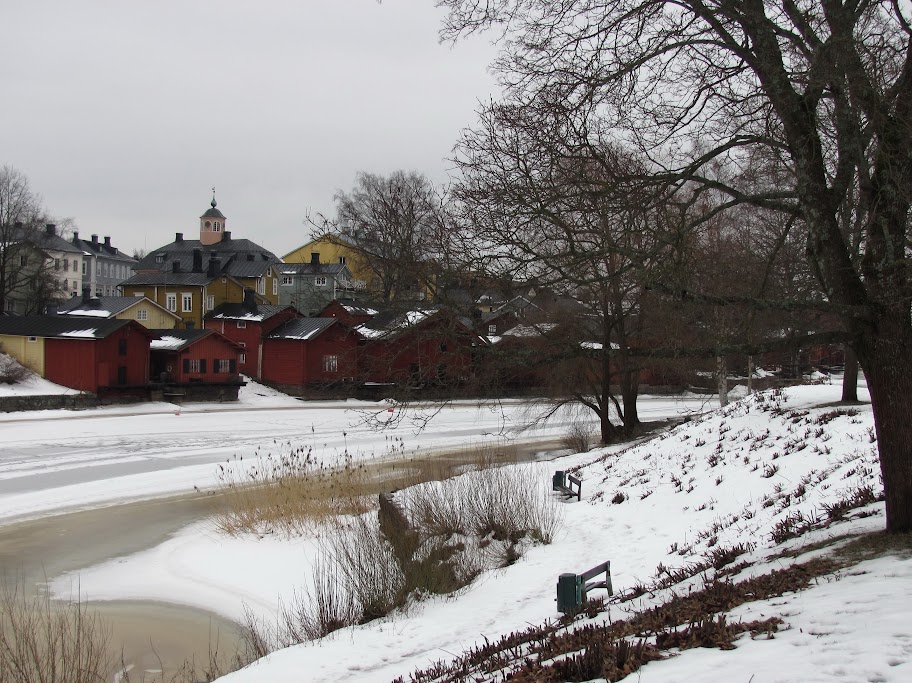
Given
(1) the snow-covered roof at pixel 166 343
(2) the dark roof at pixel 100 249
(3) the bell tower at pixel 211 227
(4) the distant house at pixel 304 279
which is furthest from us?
(2) the dark roof at pixel 100 249

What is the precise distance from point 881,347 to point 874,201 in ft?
4.25

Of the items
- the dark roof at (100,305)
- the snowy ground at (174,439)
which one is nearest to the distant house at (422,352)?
the snowy ground at (174,439)

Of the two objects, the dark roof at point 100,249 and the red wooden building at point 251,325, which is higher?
the dark roof at point 100,249

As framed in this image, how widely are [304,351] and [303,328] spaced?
1.86 m

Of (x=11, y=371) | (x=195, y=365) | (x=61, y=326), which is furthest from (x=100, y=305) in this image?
(x=11, y=371)

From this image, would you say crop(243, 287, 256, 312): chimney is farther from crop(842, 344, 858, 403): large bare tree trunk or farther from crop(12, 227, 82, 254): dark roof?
crop(842, 344, 858, 403): large bare tree trunk

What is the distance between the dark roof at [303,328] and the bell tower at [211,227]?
32.8 meters

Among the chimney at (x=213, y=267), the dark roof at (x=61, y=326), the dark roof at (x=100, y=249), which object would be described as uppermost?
the dark roof at (x=100, y=249)

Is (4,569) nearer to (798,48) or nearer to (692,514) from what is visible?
(692,514)

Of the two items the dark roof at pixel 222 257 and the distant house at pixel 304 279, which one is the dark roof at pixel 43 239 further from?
the distant house at pixel 304 279

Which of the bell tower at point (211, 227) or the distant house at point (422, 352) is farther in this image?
the bell tower at point (211, 227)

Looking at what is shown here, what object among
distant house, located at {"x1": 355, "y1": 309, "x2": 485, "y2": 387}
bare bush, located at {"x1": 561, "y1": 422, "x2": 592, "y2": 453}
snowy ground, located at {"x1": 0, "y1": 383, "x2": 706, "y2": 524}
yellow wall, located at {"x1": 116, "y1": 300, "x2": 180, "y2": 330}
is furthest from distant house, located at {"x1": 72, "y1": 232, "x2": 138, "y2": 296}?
distant house, located at {"x1": 355, "y1": 309, "x2": 485, "y2": 387}

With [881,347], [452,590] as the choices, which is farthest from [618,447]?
[881,347]

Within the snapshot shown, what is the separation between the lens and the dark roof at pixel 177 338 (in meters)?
49.0
